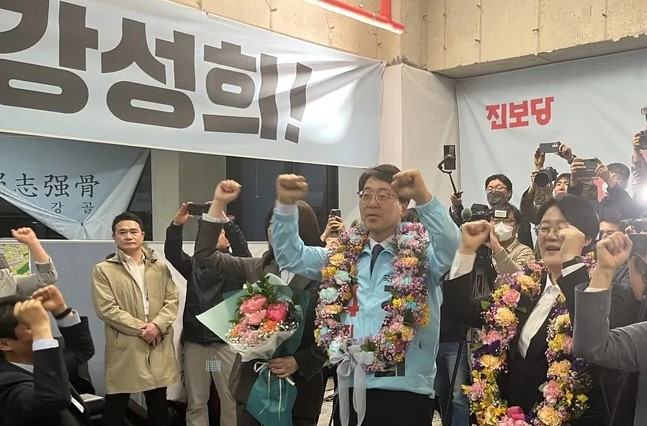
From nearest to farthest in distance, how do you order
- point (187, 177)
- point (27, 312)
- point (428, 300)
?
point (27, 312)
point (428, 300)
point (187, 177)

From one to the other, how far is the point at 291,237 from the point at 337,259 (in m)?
0.18

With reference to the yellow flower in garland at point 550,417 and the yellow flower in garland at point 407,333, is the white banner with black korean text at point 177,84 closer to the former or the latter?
the yellow flower in garland at point 407,333

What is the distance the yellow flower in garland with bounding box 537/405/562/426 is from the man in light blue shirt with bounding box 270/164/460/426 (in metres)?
0.33

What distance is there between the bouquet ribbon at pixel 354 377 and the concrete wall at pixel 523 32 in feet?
8.99

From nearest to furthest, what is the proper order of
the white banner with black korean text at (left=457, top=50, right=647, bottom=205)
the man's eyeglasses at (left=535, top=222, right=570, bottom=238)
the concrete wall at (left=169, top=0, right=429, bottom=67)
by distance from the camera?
the man's eyeglasses at (left=535, top=222, right=570, bottom=238) < the concrete wall at (left=169, top=0, right=429, bottom=67) < the white banner with black korean text at (left=457, top=50, right=647, bottom=205)

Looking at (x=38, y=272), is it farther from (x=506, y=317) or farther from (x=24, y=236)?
(x=506, y=317)

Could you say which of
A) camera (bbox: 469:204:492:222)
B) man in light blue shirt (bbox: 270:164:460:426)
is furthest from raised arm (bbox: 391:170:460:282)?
Answer: camera (bbox: 469:204:492:222)

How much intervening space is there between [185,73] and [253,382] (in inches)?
66.3

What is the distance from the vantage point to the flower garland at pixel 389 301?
6.39 feet

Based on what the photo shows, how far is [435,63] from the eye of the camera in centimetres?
451

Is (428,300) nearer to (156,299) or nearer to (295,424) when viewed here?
(295,424)

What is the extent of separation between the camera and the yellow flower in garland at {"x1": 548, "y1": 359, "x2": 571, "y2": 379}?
70.5 inches

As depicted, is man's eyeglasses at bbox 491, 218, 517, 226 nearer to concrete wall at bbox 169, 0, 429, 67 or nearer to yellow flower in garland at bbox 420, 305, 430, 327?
yellow flower in garland at bbox 420, 305, 430, 327

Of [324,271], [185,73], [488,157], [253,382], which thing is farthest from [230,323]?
[488,157]
